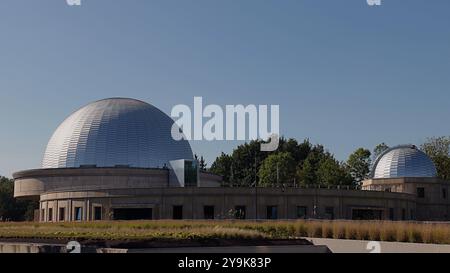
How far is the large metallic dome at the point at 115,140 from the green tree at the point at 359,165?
38.9 metres

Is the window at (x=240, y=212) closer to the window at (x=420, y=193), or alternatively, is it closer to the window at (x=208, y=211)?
the window at (x=208, y=211)

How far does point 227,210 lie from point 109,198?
12164 millimetres

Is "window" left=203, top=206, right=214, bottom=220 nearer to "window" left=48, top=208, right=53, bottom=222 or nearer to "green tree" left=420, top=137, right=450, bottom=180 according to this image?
"window" left=48, top=208, right=53, bottom=222

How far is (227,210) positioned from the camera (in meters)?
65.1

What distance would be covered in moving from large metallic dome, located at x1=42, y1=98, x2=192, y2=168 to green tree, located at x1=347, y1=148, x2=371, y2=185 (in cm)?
3893

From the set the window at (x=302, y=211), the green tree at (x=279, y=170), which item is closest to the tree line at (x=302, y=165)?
the green tree at (x=279, y=170)

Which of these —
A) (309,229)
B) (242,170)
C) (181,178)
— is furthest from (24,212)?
(309,229)

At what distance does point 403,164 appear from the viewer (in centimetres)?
8712

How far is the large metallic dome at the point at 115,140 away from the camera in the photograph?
7912 cm

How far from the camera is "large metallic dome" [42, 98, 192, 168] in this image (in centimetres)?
7912

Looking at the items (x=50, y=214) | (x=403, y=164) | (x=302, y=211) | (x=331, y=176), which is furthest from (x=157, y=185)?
(x=331, y=176)

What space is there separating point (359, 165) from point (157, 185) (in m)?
47.6

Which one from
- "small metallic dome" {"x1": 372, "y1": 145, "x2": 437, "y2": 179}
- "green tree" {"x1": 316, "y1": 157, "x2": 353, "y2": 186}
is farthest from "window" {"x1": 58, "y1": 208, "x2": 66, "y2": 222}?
"green tree" {"x1": 316, "y1": 157, "x2": 353, "y2": 186}
